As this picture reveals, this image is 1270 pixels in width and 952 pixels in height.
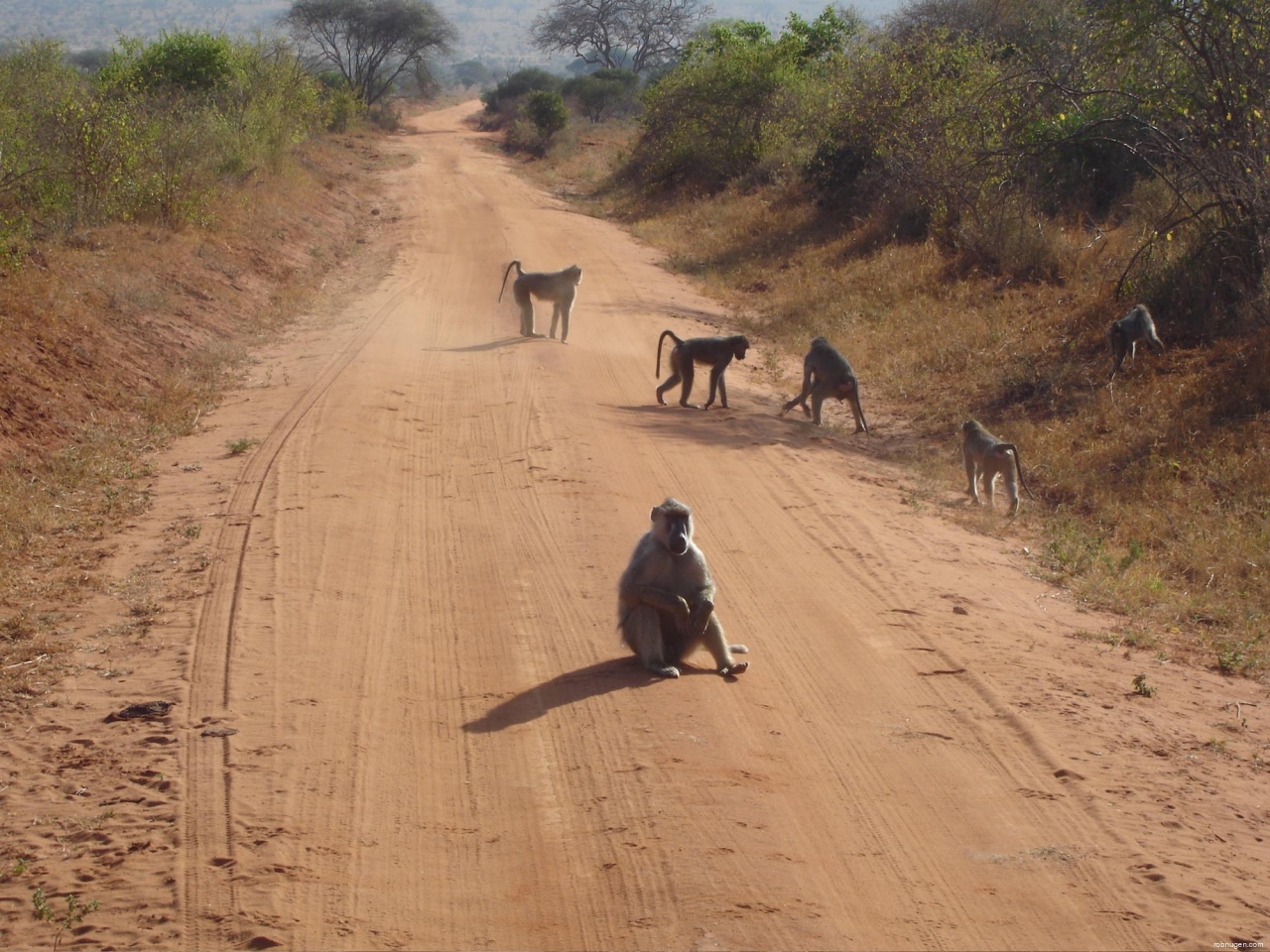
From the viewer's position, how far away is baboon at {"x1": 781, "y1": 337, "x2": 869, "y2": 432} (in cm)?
1196

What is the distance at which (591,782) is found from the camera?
4.94 metres

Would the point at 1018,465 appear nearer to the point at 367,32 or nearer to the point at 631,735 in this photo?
the point at 631,735

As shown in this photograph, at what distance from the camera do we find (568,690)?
581cm

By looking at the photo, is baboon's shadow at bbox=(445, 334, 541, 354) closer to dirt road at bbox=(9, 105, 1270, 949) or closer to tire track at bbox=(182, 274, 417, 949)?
dirt road at bbox=(9, 105, 1270, 949)

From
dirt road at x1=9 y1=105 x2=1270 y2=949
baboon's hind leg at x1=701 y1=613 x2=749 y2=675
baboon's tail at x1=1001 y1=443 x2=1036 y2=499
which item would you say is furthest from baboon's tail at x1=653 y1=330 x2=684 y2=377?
baboon's hind leg at x1=701 y1=613 x2=749 y2=675

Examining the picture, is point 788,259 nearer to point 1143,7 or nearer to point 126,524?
point 1143,7

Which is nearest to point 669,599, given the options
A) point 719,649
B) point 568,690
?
point 719,649

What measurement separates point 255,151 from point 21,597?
61.3 feet

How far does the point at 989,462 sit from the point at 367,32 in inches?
2152

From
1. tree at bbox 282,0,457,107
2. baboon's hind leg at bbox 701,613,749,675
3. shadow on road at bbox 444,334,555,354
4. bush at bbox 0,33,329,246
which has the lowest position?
baboon's hind leg at bbox 701,613,749,675

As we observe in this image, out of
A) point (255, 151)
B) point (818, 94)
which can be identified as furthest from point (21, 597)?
point (818, 94)

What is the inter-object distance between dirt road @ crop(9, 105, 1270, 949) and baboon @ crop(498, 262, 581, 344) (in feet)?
17.5

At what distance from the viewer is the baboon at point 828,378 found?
11961 mm

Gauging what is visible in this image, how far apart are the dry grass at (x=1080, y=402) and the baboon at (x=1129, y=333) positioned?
0.70 feet
